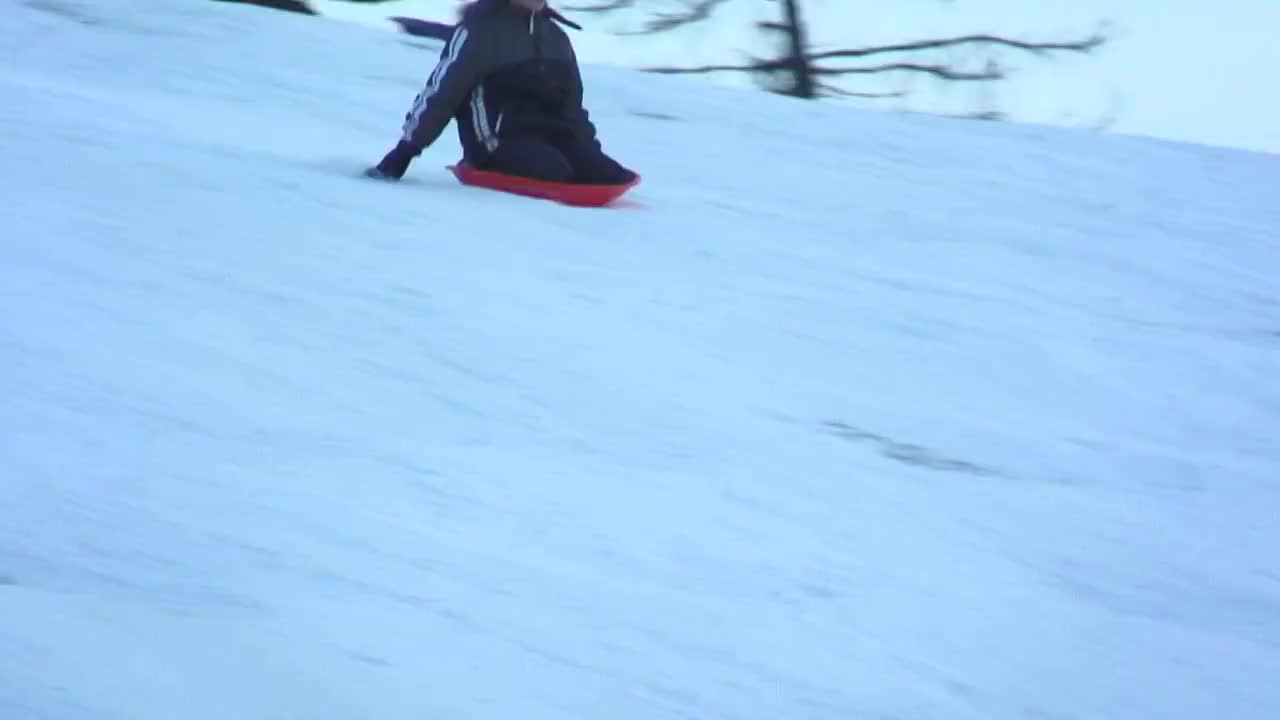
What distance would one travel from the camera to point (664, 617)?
6.75ft

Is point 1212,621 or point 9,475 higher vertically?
point 9,475

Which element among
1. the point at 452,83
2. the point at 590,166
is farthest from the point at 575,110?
the point at 452,83

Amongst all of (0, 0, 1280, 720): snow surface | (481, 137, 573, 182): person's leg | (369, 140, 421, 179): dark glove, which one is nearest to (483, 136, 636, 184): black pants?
(481, 137, 573, 182): person's leg

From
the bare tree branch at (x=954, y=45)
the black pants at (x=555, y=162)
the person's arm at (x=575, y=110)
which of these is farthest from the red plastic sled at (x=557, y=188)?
the bare tree branch at (x=954, y=45)

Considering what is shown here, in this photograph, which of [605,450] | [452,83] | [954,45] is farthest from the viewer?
[954,45]

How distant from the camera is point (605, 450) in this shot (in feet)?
8.45

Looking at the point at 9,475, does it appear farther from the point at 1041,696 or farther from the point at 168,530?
the point at 1041,696

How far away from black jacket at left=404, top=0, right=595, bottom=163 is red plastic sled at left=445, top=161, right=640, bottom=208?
7 cm

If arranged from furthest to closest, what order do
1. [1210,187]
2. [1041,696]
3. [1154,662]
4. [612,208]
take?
[1210,187]
[612,208]
[1154,662]
[1041,696]

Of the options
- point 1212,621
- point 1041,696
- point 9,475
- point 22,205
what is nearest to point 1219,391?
point 1212,621

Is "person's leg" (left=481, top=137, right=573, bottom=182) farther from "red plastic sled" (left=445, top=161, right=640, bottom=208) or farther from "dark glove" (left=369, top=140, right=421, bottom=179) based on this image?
"dark glove" (left=369, top=140, right=421, bottom=179)

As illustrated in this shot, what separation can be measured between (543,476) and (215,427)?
510 millimetres

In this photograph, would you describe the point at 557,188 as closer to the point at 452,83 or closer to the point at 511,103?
the point at 511,103

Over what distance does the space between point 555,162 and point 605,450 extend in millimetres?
1838
